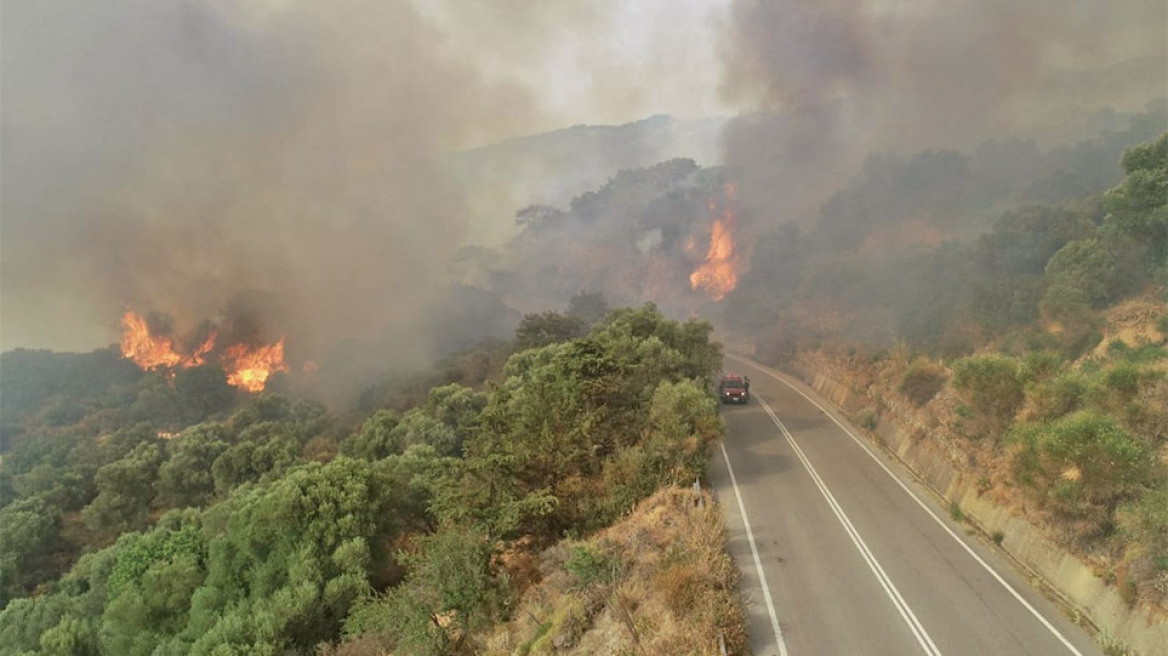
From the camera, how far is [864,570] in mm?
17812

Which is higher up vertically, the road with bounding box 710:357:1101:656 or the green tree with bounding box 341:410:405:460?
the road with bounding box 710:357:1101:656

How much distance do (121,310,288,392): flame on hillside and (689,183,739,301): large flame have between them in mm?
68415

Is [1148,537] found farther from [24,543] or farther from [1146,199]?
[24,543]

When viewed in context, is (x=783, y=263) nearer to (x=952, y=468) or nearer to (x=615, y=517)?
(x=952, y=468)

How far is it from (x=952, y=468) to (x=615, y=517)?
14302mm

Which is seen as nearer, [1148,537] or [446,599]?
[1148,537]

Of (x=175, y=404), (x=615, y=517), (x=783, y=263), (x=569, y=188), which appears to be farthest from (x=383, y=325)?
(x=569, y=188)

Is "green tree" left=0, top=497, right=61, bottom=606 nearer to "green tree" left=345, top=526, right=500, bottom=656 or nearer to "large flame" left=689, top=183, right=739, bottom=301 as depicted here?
"green tree" left=345, top=526, right=500, bottom=656

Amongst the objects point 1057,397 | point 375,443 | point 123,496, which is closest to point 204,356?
point 123,496

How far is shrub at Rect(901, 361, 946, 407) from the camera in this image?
30.9 metres

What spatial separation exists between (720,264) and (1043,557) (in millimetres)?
83022

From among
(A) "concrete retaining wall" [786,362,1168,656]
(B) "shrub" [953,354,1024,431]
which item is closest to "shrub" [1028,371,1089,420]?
(B) "shrub" [953,354,1024,431]

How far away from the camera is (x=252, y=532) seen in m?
26.1

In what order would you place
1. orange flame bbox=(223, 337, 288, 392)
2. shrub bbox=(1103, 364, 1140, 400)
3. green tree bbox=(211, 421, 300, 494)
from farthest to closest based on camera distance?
orange flame bbox=(223, 337, 288, 392)
green tree bbox=(211, 421, 300, 494)
shrub bbox=(1103, 364, 1140, 400)
